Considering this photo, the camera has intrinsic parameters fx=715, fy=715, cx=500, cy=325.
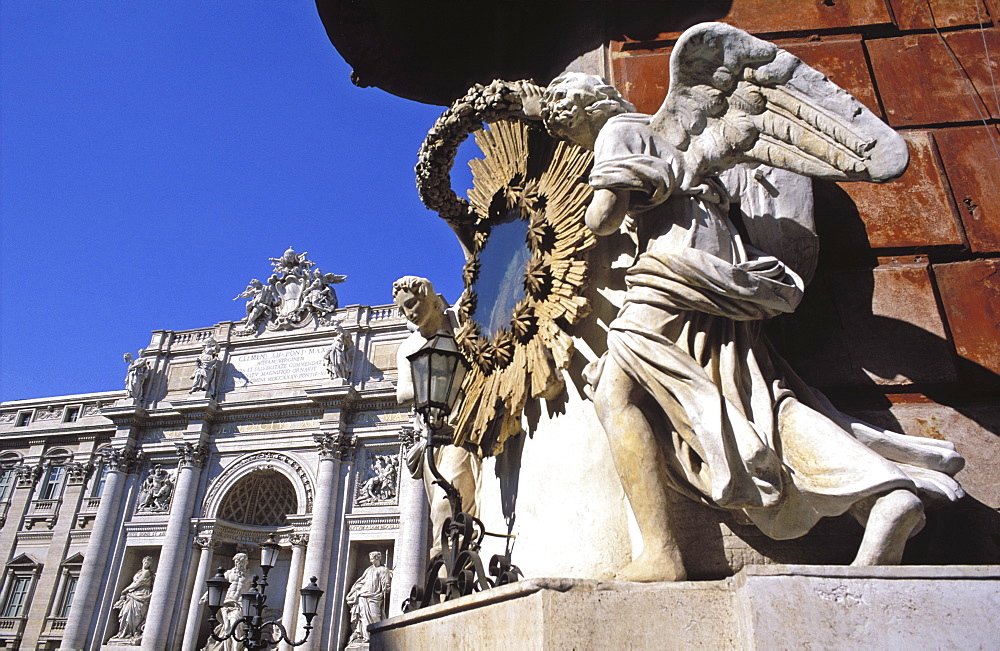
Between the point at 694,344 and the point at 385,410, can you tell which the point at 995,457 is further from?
the point at 385,410

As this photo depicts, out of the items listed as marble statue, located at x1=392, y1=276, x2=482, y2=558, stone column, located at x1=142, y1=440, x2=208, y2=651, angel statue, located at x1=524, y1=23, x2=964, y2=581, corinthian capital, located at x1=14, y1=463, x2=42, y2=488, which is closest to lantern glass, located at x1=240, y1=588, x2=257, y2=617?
marble statue, located at x1=392, y1=276, x2=482, y2=558

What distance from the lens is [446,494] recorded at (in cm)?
341

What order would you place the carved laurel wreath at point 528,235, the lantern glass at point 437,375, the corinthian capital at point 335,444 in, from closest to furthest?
the carved laurel wreath at point 528,235 < the lantern glass at point 437,375 < the corinthian capital at point 335,444

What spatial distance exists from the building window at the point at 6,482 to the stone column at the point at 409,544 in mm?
18264

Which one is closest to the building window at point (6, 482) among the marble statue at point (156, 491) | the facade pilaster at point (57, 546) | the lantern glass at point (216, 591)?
the facade pilaster at point (57, 546)

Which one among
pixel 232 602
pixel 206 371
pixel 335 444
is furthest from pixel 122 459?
pixel 335 444

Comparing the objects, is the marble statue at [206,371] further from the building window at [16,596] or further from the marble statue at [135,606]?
the building window at [16,596]

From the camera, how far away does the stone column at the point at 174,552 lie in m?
22.2

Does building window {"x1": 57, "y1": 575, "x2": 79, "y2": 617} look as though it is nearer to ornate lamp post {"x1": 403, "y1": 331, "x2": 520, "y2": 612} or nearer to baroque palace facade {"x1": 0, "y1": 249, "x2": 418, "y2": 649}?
baroque palace facade {"x1": 0, "y1": 249, "x2": 418, "y2": 649}

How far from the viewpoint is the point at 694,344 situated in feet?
8.14

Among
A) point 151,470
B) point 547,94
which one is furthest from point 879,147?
point 151,470

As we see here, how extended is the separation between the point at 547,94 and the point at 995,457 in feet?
7.55

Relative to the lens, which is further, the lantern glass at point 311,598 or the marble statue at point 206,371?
the marble statue at point 206,371

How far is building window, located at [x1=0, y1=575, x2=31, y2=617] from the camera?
26.4m
